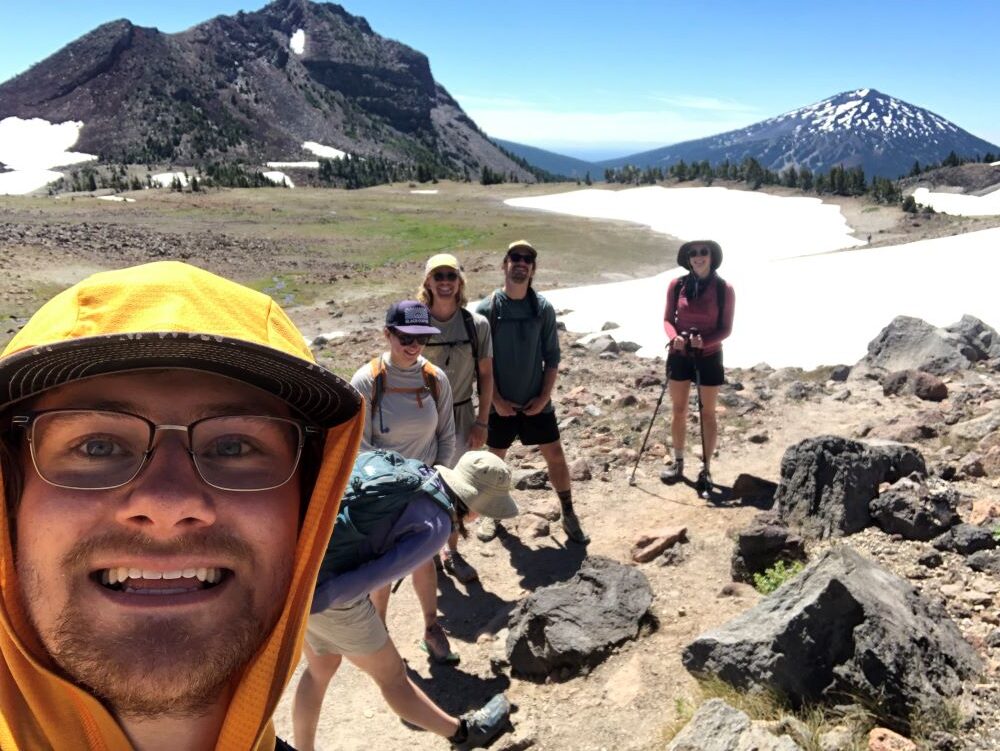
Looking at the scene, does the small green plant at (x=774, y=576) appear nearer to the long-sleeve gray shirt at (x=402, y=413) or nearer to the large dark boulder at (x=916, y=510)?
the large dark boulder at (x=916, y=510)

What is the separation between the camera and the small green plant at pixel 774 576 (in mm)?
4555

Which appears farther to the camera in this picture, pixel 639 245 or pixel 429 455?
pixel 639 245

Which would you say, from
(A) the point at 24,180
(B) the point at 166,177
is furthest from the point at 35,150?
(B) the point at 166,177

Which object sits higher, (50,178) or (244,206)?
(50,178)

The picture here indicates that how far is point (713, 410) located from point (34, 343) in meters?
6.15

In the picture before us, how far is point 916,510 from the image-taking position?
4738 mm

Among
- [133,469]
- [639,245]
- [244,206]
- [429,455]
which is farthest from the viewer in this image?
[244,206]

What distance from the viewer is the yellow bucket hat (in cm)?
128

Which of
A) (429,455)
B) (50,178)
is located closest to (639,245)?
(429,455)

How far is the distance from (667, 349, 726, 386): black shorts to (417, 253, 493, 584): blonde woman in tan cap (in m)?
2.16

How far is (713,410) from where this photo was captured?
673 centimetres

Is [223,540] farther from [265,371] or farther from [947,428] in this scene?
[947,428]

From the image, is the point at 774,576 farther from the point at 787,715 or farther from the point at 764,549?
the point at 787,715

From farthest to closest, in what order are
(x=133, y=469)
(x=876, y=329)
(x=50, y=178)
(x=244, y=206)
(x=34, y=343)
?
1. (x=50, y=178)
2. (x=244, y=206)
3. (x=876, y=329)
4. (x=133, y=469)
5. (x=34, y=343)
